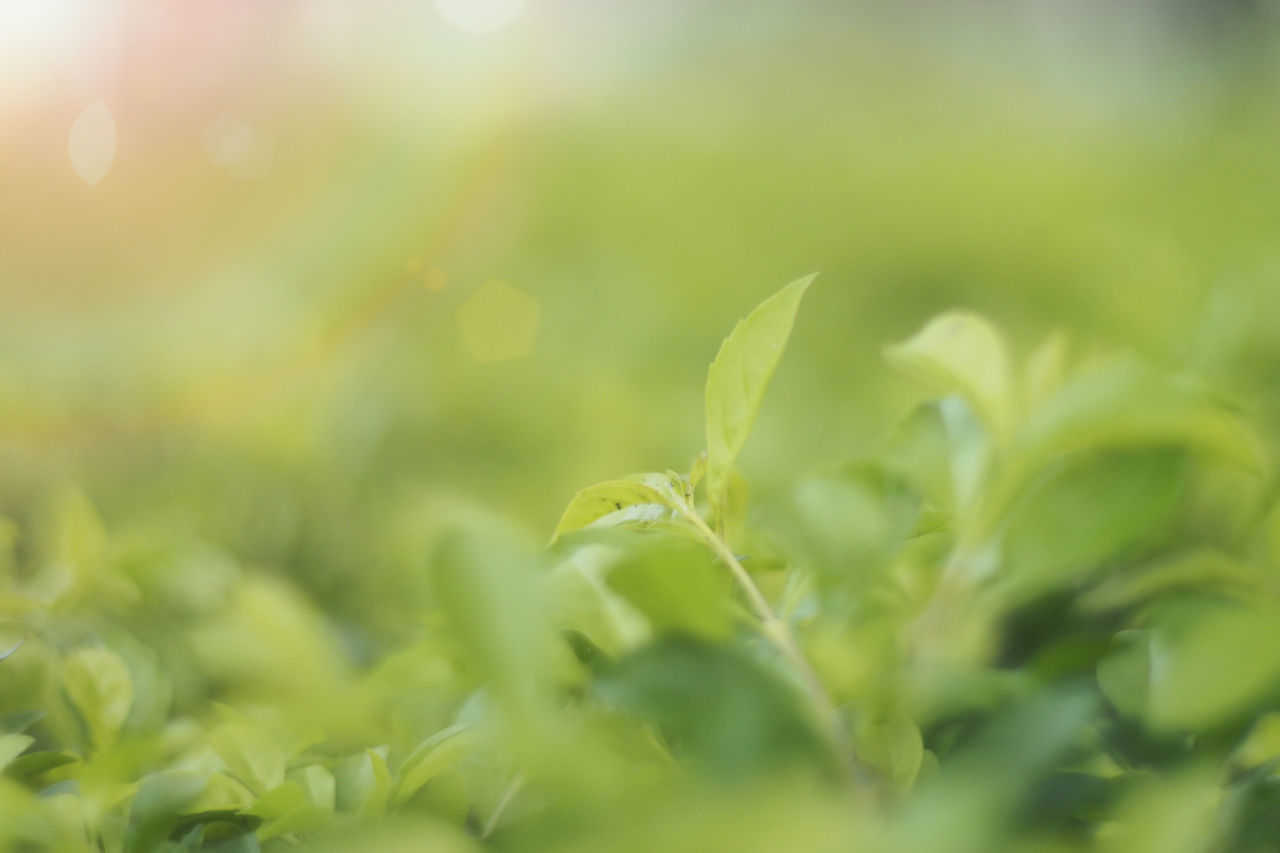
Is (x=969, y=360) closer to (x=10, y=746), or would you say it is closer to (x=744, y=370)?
(x=744, y=370)

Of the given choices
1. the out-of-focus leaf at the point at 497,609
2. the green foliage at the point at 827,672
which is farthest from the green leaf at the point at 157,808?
the out-of-focus leaf at the point at 497,609

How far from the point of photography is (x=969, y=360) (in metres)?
0.19

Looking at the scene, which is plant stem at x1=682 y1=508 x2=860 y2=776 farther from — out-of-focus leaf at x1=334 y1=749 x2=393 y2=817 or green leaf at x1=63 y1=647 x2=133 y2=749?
green leaf at x1=63 y1=647 x2=133 y2=749

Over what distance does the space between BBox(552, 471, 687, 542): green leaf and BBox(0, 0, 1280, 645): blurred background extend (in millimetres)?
157

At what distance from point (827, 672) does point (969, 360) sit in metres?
0.07

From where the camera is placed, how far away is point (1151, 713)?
15cm

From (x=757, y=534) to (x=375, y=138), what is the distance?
1810 mm

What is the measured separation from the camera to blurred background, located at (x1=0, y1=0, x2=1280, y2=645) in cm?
55

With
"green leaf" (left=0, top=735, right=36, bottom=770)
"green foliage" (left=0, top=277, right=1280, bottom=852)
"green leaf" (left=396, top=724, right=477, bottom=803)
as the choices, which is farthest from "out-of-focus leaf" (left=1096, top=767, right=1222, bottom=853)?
"green leaf" (left=0, top=735, right=36, bottom=770)

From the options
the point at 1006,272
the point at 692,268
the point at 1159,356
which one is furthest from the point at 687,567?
the point at 692,268

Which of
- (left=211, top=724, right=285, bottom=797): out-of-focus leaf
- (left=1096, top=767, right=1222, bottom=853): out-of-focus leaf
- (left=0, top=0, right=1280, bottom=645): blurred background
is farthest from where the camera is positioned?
(left=0, top=0, right=1280, bottom=645): blurred background

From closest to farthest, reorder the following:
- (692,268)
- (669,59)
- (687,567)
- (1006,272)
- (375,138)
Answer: (687,567) → (1006,272) → (692,268) → (375,138) → (669,59)

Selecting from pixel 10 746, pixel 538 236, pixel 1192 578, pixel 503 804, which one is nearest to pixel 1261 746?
pixel 1192 578

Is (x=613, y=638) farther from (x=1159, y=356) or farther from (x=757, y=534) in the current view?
(x=1159, y=356)
